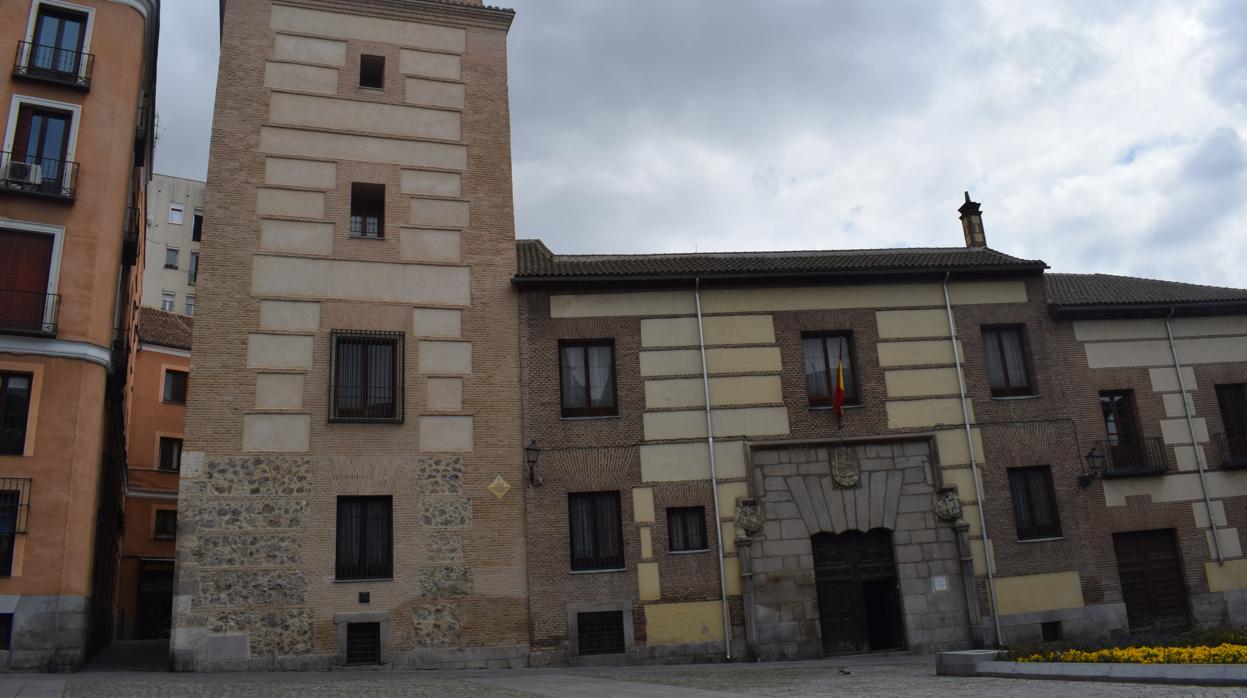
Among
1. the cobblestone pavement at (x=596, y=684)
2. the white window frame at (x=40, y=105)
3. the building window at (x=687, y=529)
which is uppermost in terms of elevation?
the white window frame at (x=40, y=105)

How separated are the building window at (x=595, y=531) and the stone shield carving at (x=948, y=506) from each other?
24.2 feet

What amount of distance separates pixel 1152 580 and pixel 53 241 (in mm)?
25849

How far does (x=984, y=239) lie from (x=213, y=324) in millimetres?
20667

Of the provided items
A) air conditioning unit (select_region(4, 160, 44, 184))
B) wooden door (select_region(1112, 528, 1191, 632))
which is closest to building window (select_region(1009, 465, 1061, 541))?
wooden door (select_region(1112, 528, 1191, 632))

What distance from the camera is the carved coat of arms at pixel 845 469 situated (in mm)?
20281

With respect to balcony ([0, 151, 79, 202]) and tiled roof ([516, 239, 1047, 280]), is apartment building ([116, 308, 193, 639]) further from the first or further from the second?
tiled roof ([516, 239, 1047, 280])

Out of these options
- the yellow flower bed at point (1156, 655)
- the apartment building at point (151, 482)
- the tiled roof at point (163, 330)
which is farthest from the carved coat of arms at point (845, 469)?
the tiled roof at point (163, 330)

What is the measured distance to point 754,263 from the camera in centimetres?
2223

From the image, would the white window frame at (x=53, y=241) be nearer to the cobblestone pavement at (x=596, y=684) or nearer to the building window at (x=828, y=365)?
the cobblestone pavement at (x=596, y=684)

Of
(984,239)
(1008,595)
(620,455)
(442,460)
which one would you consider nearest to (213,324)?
(442,460)

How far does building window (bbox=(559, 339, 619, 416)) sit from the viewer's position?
66.6 feet

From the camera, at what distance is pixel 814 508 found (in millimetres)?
20094

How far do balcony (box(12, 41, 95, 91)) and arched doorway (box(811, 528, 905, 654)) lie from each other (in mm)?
19291

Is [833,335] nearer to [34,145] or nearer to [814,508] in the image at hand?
[814,508]
